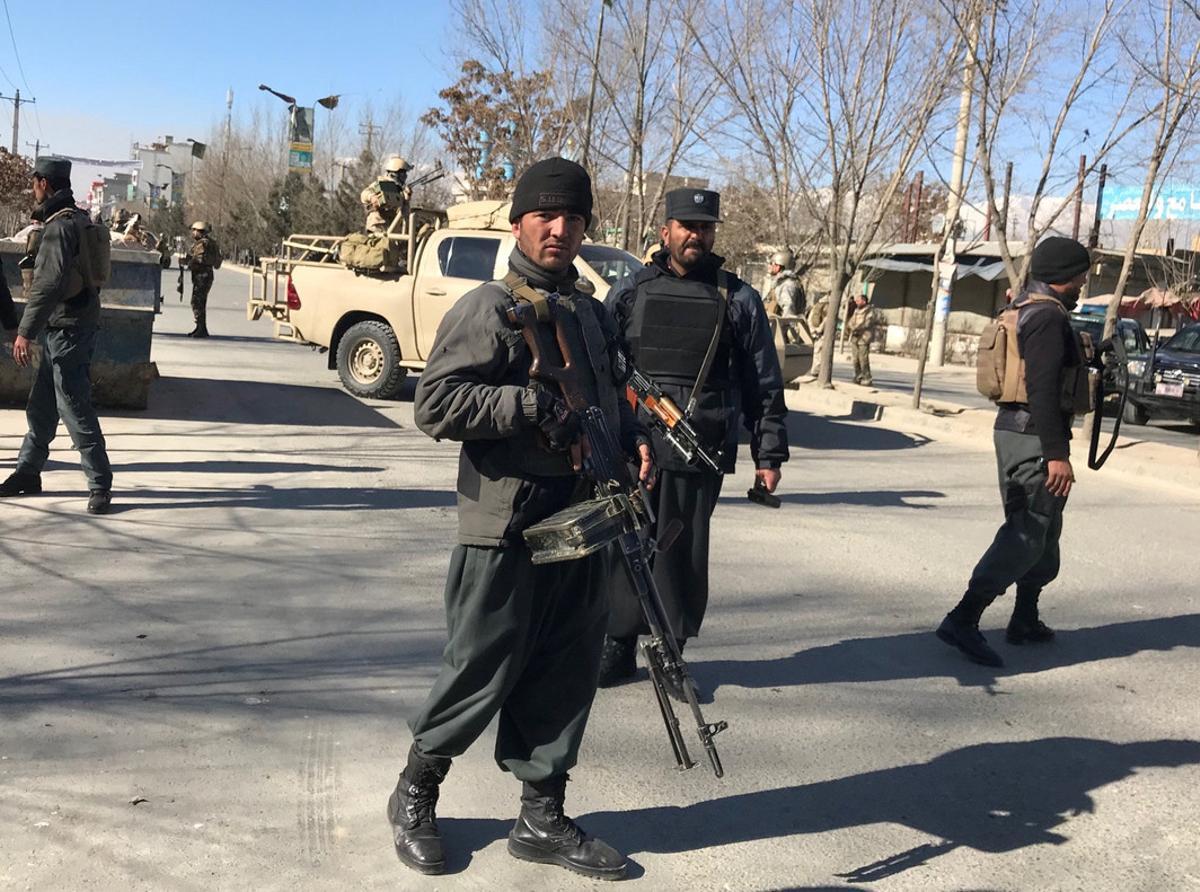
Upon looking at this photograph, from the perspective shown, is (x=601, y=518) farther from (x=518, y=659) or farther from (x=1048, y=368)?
(x=1048, y=368)

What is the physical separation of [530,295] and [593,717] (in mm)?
1854

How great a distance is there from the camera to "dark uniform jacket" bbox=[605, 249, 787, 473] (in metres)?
4.48

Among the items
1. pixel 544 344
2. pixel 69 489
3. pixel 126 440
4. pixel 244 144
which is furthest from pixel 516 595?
pixel 244 144

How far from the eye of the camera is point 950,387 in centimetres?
2136

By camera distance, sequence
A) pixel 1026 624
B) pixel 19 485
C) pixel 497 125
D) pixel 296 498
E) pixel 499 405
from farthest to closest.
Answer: pixel 497 125
pixel 296 498
pixel 19 485
pixel 1026 624
pixel 499 405

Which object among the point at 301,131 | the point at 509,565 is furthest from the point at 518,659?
the point at 301,131

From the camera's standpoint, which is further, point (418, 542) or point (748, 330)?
point (418, 542)

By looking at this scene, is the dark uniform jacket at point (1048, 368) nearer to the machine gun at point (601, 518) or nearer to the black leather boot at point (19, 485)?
the machine gun at point (601, 518)

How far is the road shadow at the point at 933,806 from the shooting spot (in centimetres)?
346

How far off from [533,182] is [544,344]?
41 cm

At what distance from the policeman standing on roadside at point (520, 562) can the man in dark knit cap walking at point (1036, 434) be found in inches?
95.1

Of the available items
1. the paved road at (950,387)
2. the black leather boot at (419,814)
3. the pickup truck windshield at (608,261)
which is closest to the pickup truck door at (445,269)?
the pickup truck windshield at (608,261)

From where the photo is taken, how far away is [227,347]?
17.6 metres

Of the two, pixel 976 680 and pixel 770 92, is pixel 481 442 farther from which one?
pixel 770 92
